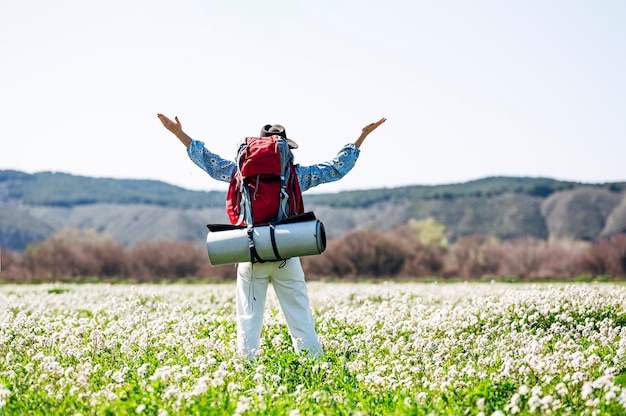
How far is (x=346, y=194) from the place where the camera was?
144375 millimetres

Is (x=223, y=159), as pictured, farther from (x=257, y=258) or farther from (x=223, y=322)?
(x=223, y=322)

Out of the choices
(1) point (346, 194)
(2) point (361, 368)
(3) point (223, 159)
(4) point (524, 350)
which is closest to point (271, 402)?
(2) point (361, 368)

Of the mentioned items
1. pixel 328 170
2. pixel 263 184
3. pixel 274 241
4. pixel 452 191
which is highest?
pixel 452 191

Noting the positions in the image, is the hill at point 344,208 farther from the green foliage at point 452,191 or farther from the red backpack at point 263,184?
the red backpack at point 263,184

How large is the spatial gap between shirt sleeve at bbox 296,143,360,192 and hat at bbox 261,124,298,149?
267 mm

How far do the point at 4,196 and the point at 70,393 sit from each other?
139412 millimetres

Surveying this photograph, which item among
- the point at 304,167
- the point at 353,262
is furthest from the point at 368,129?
the point at 353,262

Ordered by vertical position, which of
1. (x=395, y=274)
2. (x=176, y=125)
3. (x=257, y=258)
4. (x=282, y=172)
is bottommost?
(x=395, y=274)

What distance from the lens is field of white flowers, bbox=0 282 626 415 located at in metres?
5.34

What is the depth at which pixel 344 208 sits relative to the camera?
440 ft

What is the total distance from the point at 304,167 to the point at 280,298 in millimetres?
1382

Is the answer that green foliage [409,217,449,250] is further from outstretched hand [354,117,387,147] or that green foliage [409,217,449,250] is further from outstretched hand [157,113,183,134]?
outstretched hand [157,113,183,134]

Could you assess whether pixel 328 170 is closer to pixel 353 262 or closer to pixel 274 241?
pixel 274 241

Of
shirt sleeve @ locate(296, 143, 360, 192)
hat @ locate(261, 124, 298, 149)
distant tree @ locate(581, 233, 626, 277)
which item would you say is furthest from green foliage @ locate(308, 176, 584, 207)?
hat @ locate(261, 124, 298, 149)
